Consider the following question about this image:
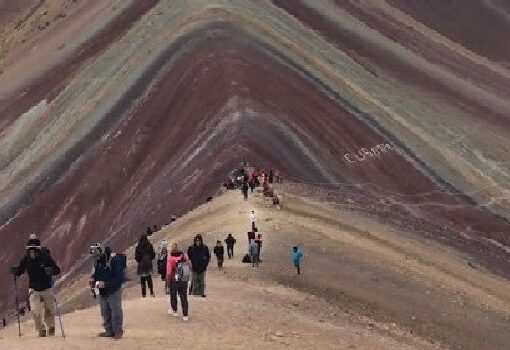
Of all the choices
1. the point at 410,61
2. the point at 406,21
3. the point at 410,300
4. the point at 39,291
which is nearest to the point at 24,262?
the point at 39,291

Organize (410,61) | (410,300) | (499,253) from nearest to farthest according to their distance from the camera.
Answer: (410,300) → (499,253) → (410,61)

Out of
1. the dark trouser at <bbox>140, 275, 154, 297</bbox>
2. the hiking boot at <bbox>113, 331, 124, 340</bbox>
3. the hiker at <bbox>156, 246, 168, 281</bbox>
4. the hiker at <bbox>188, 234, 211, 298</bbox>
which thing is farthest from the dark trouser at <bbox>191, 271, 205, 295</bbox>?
the hiking boot at <bbox>113, 331, 124, 340</bbox>

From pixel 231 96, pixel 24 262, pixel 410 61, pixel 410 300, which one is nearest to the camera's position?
pixel 24 262

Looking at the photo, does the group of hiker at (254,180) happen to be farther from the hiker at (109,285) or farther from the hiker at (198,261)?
the hiker at (109,285)

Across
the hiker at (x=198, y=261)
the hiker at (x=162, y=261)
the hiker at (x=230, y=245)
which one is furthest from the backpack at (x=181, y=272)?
the hiker at (x=230, y=245)

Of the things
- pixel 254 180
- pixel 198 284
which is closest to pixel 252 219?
pixel 254 180

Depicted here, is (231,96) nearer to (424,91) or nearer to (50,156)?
(50,156)
